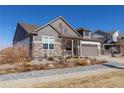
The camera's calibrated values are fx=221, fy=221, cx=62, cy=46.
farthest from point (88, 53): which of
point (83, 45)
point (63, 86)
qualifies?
point (63, 86)

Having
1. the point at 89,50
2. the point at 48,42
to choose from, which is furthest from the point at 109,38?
the point at 48,42

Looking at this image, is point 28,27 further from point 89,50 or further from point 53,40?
point 89,50

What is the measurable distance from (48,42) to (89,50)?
8952 millimetres

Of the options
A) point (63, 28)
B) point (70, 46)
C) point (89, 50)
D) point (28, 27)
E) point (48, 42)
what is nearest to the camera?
point (48, 42)

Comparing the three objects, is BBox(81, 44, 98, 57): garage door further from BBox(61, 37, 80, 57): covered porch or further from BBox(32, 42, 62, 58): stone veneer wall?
BBox(32, 42, 62, 58): stone veneer wall

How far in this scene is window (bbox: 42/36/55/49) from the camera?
29.6m

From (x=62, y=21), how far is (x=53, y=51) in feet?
18.9

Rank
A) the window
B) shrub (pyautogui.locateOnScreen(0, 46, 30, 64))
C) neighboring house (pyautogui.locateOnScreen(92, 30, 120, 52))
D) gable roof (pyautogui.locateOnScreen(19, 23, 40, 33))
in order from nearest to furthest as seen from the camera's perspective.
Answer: shrub (pyautogui.locateOnScreen(0, 46, 30, 64)), the window, gable roof (pyautogui.locateOnScreen(19, 23, 40, 33)), neighboring house (pyautogui.locateOnScreen(92, 30, 120, 52))

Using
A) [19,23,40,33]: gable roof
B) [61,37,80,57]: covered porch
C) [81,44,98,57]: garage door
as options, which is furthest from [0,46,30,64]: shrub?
[81,44,98,57]: garage door

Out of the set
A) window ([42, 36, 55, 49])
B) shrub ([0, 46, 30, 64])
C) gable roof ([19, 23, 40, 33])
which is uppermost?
gable roof ([19, 23, 40, 33])

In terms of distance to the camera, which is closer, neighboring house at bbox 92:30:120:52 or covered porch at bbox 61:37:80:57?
covered porch at bbox 61:37:80:57

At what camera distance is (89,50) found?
3625 cm

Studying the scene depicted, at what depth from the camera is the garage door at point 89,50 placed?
35250 millimetres

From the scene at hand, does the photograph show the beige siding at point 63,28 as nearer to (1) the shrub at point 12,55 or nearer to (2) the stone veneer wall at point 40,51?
(2) the stone veneer wall at point 40,51
